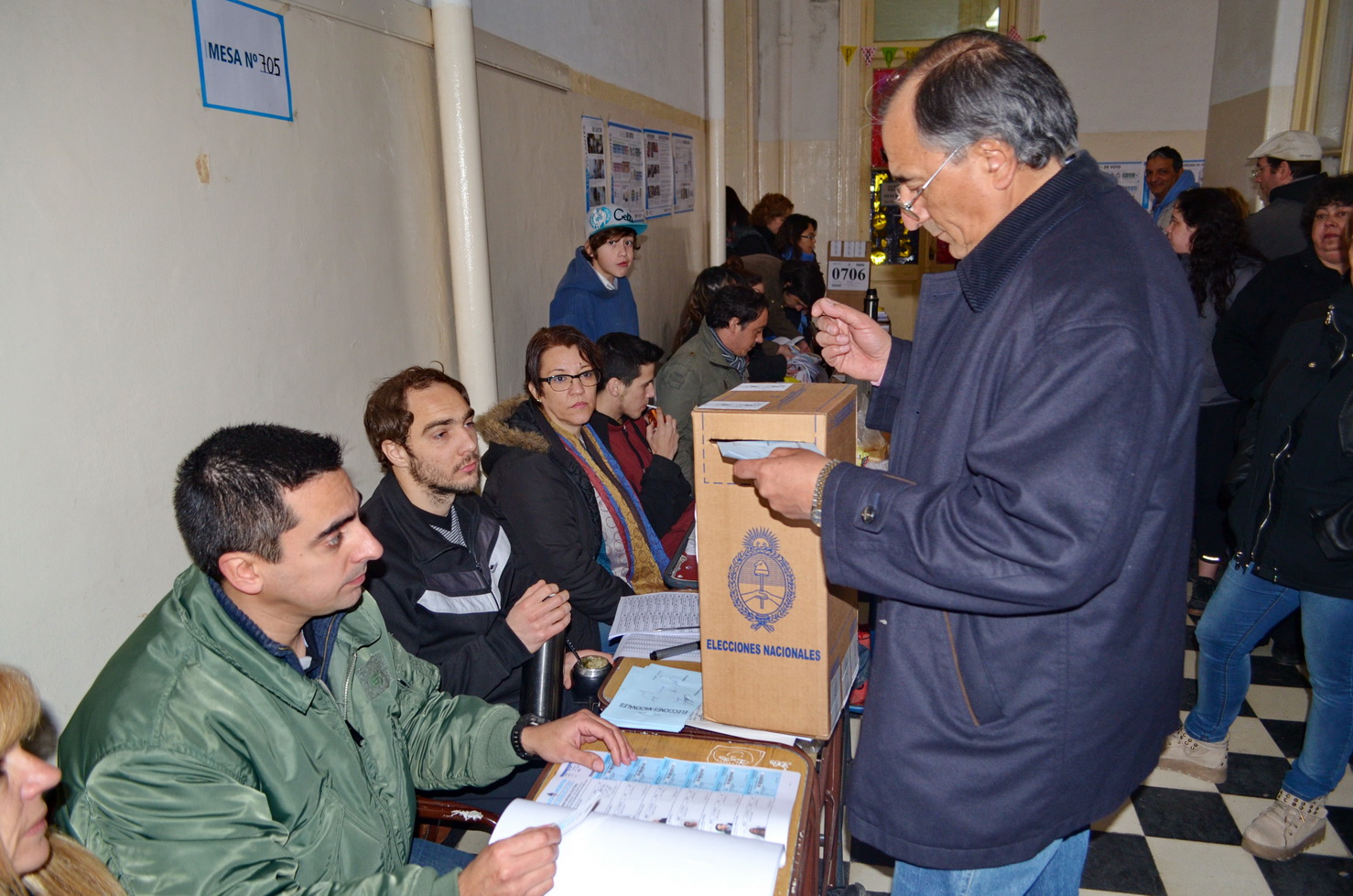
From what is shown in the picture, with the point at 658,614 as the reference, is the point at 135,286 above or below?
above

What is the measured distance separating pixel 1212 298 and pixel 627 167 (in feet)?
10.6

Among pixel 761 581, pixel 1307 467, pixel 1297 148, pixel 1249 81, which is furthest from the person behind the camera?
pixel 1249 81

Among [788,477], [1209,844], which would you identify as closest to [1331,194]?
[1209,844]

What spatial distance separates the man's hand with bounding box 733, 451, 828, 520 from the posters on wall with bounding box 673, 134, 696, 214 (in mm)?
5408

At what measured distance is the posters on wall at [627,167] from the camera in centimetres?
507

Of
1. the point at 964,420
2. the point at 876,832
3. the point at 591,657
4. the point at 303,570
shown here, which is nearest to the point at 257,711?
the point at 303,570

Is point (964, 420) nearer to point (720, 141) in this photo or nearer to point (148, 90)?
point (148, 90)

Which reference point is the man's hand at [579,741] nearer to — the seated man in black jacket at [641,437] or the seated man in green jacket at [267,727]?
the seated man in green jacket at [267,727]

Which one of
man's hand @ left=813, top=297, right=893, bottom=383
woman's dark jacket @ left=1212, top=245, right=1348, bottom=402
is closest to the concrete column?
man's hand @ left=813, top=297, right=893, bottom=383

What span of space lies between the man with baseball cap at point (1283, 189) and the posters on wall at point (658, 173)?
3339 mm

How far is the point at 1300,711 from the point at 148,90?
397 centimetres

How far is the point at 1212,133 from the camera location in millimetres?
7484

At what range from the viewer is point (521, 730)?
1605mm

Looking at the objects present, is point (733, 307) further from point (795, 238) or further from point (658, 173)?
point (795, 238)
